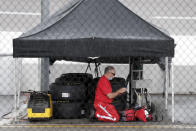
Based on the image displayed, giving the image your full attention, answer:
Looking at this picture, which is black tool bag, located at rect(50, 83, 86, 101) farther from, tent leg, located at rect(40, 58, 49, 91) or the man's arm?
the man's arm

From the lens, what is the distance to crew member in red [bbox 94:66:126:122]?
18.9ft

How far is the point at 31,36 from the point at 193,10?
9.20 metres

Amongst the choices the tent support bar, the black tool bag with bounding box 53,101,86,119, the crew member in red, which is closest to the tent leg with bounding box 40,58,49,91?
the tent support bar

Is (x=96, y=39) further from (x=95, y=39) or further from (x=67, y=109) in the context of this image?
(x=67, y=109)

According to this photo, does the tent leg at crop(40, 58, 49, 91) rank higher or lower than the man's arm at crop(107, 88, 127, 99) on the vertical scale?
higher

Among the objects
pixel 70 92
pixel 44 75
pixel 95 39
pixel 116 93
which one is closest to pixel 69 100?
pixel 70 92

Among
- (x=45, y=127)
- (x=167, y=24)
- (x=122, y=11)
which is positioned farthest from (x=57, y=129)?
(x=167, y=24)

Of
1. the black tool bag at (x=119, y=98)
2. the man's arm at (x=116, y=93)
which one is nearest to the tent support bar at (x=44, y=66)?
the black tool bag at (x=119, y=98)

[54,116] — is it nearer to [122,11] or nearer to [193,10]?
[122,11]

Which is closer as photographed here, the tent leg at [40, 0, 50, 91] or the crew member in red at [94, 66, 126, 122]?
A: the crew member in red at [94, 66, 126, 122]

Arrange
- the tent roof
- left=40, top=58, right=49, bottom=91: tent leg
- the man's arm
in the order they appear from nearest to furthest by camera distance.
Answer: the tent roof → the man's arm → left=40, top=58, right=49, bottom=91: tent leg

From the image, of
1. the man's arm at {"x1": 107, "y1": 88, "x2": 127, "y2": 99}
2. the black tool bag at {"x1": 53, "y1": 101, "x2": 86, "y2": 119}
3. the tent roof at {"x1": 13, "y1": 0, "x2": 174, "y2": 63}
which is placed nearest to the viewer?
the tent roof at {"x1": 13, "y1": 0, "x2": 174, "y2": 63}

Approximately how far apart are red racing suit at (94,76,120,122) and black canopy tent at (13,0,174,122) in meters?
0.87

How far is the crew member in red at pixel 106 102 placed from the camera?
18.9 ft
